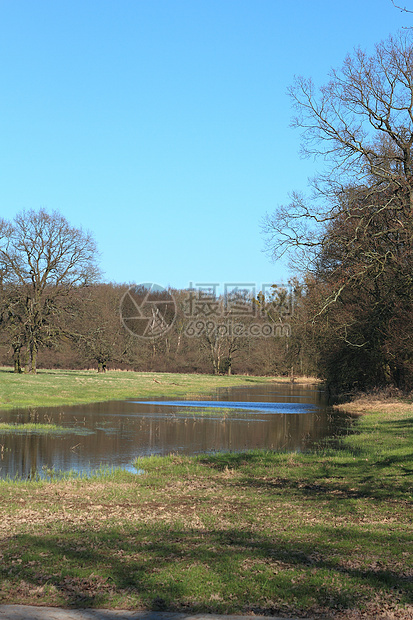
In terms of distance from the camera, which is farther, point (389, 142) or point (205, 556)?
point (389, 142)

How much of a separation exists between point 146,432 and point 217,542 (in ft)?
59.7

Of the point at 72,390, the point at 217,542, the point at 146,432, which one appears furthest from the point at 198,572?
the point at 72,390

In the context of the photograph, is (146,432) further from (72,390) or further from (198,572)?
(72,390)

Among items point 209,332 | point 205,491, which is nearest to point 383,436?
point 205,491

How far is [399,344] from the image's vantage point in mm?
31891

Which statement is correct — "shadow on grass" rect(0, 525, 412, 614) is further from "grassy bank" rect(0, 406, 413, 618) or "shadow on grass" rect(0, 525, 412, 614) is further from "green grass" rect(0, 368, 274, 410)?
"green grass" rect(0, 368, 274, 410)

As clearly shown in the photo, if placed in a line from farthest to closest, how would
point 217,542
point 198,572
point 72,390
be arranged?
point 72,390 < point 217,542 < point 198,572

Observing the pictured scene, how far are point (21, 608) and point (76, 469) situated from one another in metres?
11.5

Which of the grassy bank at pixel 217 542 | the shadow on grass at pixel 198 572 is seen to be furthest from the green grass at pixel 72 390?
the shadow on grass at pixel 198 572

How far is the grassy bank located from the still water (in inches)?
154

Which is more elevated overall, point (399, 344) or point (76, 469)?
point (399, 344)

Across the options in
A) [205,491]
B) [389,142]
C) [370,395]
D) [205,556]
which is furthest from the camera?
[370,395]

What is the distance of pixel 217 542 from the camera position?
8984mm

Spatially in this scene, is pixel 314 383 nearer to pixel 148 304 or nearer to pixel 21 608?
pixel 148 304
